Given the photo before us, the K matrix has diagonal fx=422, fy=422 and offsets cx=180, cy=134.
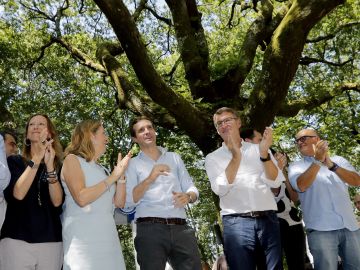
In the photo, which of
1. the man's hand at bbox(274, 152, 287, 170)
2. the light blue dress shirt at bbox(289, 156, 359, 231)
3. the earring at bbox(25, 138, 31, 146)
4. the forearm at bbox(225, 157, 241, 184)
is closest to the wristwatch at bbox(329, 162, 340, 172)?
the light blue dress shirt at bbox(289, 156, 359, 231)

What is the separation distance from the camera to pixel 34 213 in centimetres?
360

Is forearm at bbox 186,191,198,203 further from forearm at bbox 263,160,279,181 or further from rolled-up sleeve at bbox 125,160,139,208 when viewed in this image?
forearm at bbox 263,160,279,181

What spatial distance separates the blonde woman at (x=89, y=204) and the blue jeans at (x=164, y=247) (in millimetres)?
301

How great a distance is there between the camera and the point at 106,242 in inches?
137

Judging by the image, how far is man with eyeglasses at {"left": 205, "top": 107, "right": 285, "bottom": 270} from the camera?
3943 mm

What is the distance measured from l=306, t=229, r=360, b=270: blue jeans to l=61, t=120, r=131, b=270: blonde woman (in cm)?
209

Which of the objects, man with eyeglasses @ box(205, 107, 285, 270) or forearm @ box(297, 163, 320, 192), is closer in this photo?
man with eyeglasses @ box(205, 107, 285, 270)

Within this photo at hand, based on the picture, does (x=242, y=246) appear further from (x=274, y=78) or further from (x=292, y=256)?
(x=274, y=78)

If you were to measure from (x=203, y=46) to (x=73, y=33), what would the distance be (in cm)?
669

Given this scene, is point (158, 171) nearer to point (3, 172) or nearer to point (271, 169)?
point (271, 169)

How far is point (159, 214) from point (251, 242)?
0.90m

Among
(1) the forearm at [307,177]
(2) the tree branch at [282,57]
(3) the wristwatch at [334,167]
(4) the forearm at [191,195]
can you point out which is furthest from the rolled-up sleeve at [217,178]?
(2) the tree branch at [282,57]

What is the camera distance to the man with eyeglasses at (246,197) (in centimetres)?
394

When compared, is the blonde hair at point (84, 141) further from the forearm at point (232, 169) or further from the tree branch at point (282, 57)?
the tree branch at point (282, 57)
